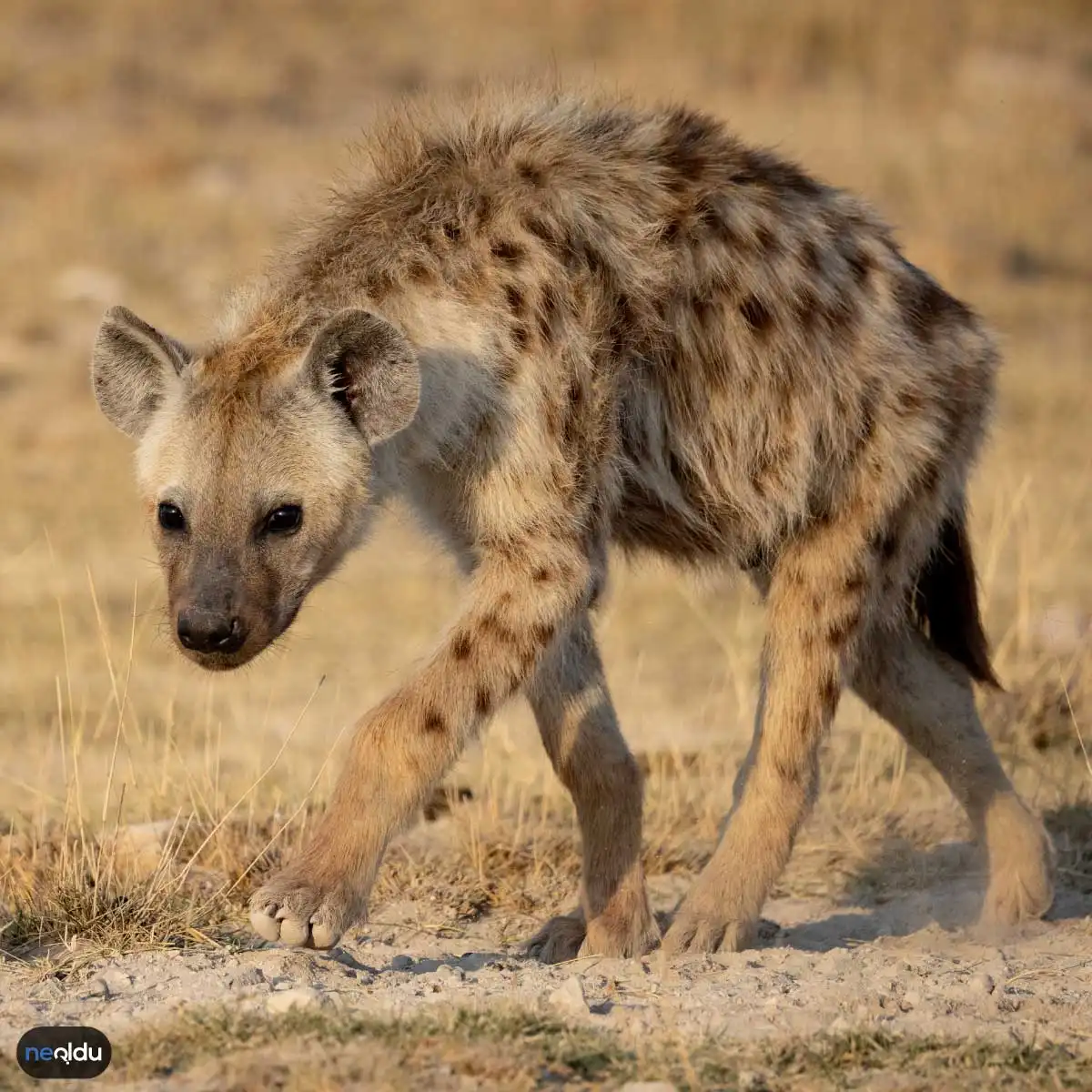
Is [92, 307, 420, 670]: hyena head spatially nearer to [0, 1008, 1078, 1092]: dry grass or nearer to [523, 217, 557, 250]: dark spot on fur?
[523, 217, 557, 250]: dark spot on fur

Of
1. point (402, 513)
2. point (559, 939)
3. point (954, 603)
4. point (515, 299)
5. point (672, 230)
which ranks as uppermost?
point (672, 230)

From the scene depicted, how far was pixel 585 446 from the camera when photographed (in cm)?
357

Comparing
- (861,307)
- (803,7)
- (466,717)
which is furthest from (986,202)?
(466,717)

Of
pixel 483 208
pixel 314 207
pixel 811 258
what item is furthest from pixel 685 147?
pixel 314 207

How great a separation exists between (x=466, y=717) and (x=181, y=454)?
0.67 metres

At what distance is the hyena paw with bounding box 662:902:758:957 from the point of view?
3824 mm

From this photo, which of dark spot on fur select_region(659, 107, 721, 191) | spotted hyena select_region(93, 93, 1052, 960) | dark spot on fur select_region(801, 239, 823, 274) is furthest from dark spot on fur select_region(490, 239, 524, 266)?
dark spot on fur select_region(801, 239, 823, 274)

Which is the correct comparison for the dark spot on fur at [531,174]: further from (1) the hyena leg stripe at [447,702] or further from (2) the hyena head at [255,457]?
(1) the hyena leg stripe at [447,702]

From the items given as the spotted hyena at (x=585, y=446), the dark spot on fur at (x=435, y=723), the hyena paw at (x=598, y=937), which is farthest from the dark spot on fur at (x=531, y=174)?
the hyena paw at (x=598, y=937)

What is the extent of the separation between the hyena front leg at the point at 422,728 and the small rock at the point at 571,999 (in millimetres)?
358

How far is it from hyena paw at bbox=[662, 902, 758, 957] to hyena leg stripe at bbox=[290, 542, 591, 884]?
686mm

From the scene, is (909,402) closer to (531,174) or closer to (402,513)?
(531,174)

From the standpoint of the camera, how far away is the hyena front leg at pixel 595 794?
3914mm

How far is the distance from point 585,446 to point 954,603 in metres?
1.29
